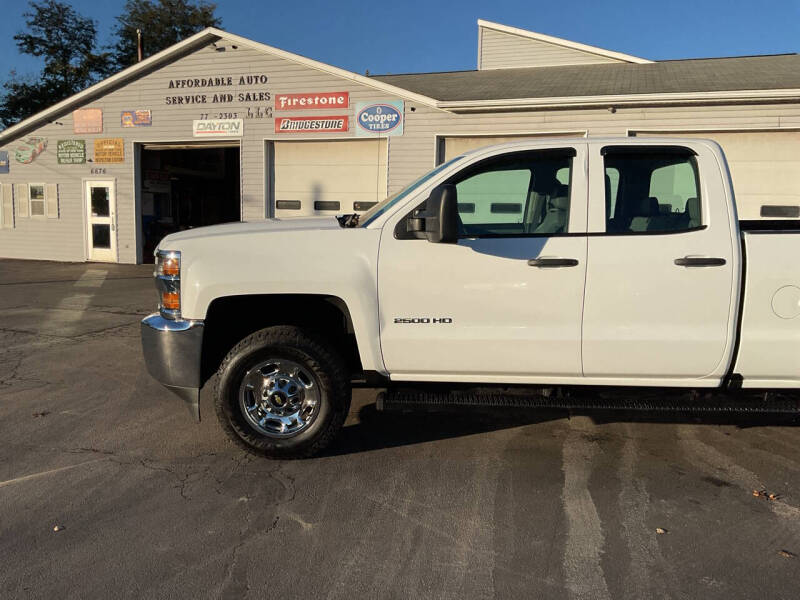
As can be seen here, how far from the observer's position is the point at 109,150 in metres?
16.1

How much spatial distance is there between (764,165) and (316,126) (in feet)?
31.0

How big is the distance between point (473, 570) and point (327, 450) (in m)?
1.63

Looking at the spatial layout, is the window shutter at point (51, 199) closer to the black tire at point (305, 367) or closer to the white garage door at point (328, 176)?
the white garage door at point (328, 176)

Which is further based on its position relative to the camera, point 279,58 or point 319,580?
point 279,58

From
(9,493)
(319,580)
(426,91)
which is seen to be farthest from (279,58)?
(319,580)

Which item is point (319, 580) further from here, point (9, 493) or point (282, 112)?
point (282, 112)

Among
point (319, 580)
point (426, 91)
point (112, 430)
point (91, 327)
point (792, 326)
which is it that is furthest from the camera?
point (426, 91)

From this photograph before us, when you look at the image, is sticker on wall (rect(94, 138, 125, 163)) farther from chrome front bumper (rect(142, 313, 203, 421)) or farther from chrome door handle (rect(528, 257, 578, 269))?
chrome door handle (rect(528, 257, 578, 269))

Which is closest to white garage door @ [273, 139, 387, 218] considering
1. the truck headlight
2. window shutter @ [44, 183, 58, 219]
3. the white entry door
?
the white entry door

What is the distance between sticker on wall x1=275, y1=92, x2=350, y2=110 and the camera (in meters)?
13.9

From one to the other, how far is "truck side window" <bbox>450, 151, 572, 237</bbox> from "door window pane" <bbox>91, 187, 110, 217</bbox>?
15.0 m

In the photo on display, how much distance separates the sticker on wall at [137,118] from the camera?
1555cm

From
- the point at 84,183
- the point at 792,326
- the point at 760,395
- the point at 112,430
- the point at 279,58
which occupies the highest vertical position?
the point at 279,58

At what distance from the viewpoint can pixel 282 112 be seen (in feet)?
46.9
